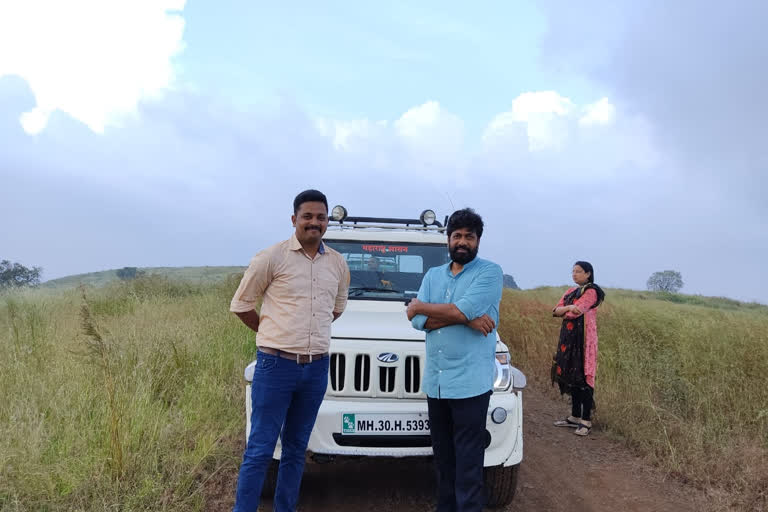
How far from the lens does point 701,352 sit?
700cm

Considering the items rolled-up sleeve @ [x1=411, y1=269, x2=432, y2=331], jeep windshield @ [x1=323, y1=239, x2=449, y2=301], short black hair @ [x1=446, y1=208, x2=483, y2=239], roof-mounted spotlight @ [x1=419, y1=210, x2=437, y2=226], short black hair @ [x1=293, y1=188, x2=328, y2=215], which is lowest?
rolled-up sleeve @ [x1=411, y1=269, x2=432, y2=331]

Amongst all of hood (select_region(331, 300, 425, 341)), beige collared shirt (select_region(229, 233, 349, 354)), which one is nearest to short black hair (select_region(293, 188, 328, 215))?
beige collared shirt (select_region(229, 233, 349, 354))

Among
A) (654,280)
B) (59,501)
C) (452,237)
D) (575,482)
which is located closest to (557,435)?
(575,482)

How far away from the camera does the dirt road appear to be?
13.4 feet

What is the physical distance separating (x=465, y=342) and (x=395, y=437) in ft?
2.97

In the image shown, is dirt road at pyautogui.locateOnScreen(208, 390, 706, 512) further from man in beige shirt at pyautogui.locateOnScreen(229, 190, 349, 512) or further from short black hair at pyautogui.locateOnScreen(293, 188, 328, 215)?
short black hair at pyautogui.locateOnScreen(293, 188, 328, 215)

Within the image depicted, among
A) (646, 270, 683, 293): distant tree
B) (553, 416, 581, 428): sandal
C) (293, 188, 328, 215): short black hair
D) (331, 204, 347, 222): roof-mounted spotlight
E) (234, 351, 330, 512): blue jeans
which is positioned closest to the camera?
(234, 351, 330, 512): blue jeans

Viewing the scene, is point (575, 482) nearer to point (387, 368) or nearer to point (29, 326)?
point (387, 368)

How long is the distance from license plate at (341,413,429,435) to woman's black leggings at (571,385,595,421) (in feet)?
10.7

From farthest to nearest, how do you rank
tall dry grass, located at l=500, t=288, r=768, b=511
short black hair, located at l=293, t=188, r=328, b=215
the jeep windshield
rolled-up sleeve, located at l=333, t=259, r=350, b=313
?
the jeep windshield < tall dry grass, located at l=500, t=288, r=768, b=511 < rolled-up sleeve, located at l=333, t=259, r=350, b=313 < short black hair, located at l=293, t=188, r=328, b=215

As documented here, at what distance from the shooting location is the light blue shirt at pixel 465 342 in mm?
3129

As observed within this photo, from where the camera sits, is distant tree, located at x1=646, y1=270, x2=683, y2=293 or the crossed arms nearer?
the crossed arms

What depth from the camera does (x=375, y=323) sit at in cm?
412

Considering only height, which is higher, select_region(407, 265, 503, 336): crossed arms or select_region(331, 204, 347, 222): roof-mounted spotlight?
select_region(331, 204, 347, 222): roof-mounted spotlight
